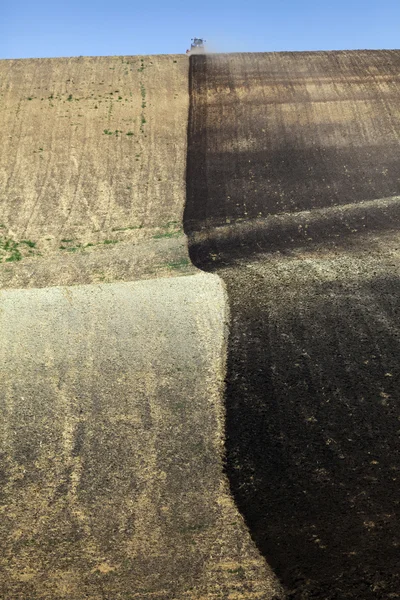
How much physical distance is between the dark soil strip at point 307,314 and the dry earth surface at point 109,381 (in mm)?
859

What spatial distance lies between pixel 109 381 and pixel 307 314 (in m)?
6.80

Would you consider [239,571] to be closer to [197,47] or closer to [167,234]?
[167,234]

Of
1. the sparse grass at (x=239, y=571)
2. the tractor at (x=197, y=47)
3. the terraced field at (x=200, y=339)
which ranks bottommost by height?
the sparse grass at (x=239, y=571)

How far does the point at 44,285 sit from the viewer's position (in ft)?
93.5

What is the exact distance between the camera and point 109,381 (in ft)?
69.1

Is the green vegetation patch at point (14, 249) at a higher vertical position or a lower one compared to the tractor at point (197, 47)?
lower

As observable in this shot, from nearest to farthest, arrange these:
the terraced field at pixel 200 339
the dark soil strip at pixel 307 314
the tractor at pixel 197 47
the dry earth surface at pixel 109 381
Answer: the dry earth surface at pixel 109 381
the terraced field at pixel 200 339
the dark soil strip at pixel 307 314
the tractor at pixel 197 47

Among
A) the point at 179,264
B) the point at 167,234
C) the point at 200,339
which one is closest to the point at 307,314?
the point at 200,339

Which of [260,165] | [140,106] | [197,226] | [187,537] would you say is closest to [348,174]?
[260,165]

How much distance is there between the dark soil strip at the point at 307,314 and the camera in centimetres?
1464

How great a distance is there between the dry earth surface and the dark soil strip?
0.86m

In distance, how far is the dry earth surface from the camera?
14.3 metres

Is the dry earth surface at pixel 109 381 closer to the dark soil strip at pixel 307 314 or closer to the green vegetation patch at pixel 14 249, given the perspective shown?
the green vegetation patch at pixel 14 249

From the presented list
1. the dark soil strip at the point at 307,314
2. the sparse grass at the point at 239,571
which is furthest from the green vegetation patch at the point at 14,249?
the sparse grass at the point at 239,571
